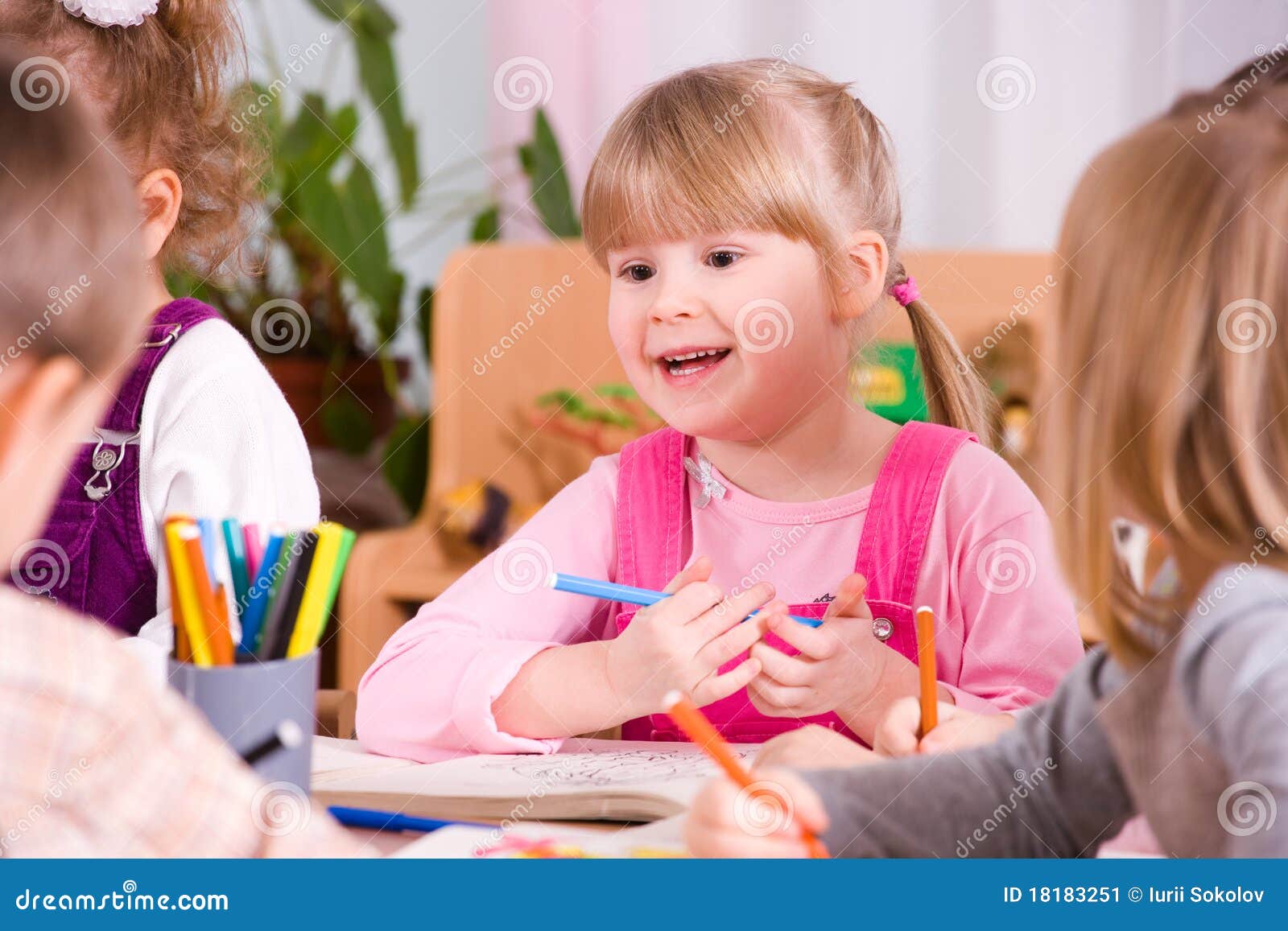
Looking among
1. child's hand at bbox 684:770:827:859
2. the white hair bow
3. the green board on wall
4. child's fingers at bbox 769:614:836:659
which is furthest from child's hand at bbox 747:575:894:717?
the green board on wall

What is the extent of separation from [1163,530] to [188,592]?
362 mm

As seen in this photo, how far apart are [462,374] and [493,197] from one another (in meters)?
0.42

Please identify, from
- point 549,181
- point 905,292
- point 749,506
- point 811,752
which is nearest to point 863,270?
point 905,292

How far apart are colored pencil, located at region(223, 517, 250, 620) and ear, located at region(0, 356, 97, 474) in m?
0.08

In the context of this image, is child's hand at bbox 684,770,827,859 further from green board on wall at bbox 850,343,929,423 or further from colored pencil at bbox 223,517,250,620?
green board on wall at bbox 850,343,929,423

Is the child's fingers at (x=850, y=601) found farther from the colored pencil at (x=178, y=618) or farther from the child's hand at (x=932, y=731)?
the colored pencil at (x=178, y=618)

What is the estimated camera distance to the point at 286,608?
1.67ft

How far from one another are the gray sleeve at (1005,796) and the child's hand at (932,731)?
0.03 m

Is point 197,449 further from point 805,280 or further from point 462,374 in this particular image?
point 462,374

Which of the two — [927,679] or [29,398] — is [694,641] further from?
[29,398]

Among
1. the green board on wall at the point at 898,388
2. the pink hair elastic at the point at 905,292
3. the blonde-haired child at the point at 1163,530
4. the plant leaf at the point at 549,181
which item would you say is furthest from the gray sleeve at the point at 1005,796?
the plant leaf at the point at 549,181

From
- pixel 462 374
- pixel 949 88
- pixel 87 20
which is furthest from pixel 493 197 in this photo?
pixel 87 20

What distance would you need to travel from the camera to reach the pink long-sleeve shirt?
759 millimetres

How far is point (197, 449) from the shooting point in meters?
0.83
